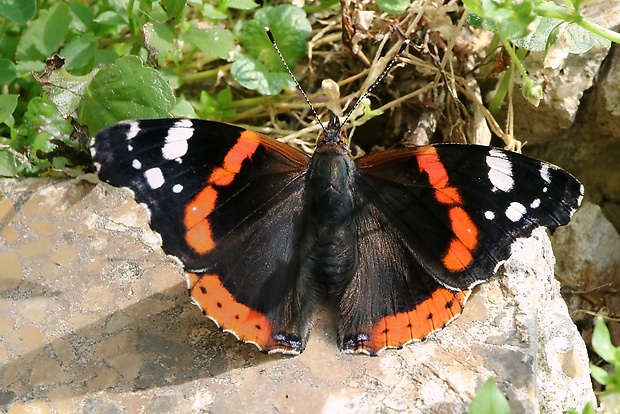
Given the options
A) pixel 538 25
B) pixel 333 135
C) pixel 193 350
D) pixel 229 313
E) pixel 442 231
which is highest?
pixel 538 25

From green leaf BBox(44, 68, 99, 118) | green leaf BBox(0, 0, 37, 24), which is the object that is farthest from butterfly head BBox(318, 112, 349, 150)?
green leaf BBox(0, 0, 37, 24)

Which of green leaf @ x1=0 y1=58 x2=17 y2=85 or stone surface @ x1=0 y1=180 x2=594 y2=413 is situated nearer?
stone surface @ x1=0 y1=180 x2=594 y2=413

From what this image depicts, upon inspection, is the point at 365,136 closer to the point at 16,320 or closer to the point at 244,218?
the point at 244,218

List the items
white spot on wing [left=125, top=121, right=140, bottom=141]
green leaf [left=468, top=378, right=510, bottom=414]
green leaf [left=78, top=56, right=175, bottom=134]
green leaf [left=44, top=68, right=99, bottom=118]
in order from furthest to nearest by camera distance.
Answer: green leaf [left=44, top=68, right=99, bottom=118]
green leaf [left=78, top=56, right=175, bottom=134]
white spot on wing [left=125, top=121, right=140, bottom=141]
green leaf [left=468, top=378, right=510, bottom=414]

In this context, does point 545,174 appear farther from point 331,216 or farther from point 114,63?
point 114,63

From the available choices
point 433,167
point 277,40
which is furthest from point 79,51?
point 433,167

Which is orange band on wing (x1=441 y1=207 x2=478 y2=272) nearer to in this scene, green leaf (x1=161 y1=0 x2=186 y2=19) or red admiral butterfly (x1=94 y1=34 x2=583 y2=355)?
red admiral butterfly (x1=94 y1=34 x2=583 y2=355)
